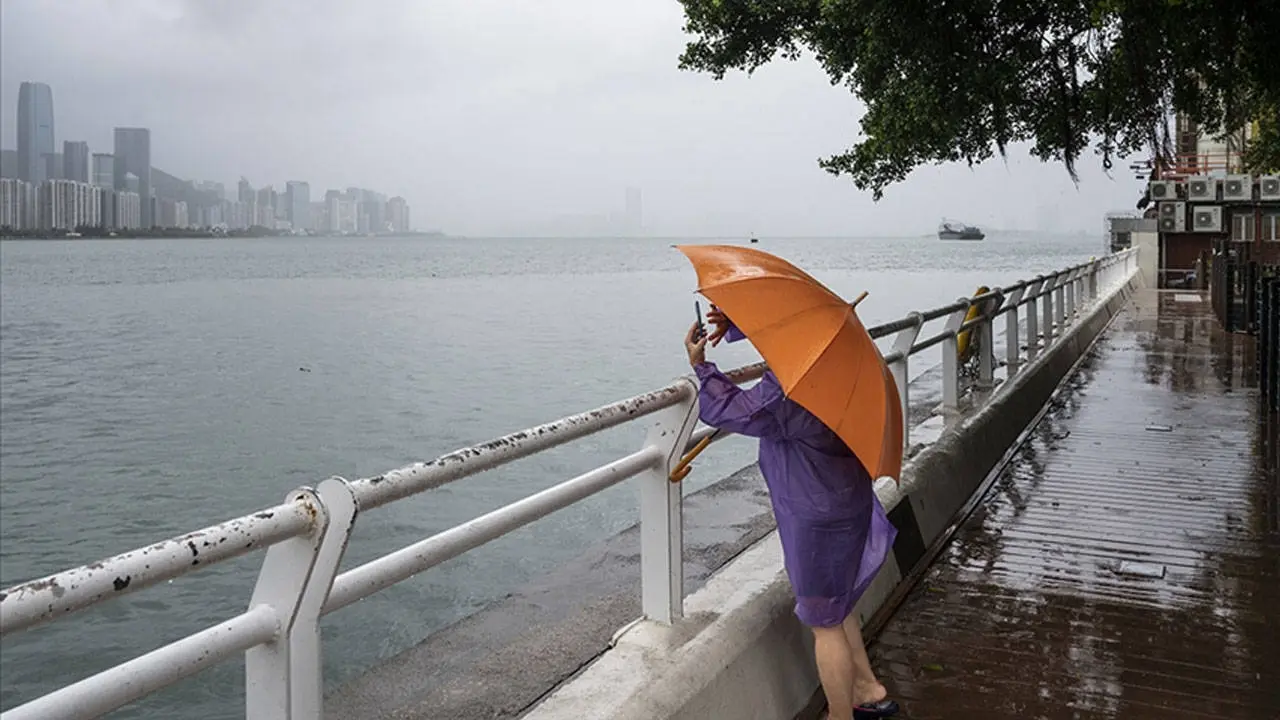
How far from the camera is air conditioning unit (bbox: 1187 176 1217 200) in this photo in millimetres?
37875

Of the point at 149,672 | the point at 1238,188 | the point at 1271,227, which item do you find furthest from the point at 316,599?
the point at 1271,227

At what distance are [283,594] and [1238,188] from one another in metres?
40.6

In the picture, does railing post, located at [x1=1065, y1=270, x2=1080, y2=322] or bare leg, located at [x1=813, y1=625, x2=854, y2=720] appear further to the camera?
railing post, located at [x1=1065, y1=270, x2=1080, y2=322]

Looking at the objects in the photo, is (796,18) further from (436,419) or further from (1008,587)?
(436,419)

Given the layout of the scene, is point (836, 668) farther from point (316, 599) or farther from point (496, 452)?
point (316, 599)

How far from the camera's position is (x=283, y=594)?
2305 millimetres

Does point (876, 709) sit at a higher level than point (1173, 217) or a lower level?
lower

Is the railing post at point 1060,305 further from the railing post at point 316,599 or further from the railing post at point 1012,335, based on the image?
the railing post at point 316,599

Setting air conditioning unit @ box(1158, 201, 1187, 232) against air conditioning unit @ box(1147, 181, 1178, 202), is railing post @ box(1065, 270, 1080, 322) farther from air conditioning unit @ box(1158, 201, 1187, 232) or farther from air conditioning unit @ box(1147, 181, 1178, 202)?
air conditioning unit @ box(1158, 201, 1187, 232)

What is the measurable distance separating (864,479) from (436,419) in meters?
26.3

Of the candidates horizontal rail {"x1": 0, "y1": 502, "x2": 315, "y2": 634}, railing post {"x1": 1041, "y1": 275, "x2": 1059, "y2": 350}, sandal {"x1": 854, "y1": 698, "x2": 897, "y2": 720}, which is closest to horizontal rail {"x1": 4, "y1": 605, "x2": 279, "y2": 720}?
horizontal rail {"x1": 0, "y1": 502, "x2": 315, "y2": 634}

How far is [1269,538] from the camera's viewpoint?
691 cm

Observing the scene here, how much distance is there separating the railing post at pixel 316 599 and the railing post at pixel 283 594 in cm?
2

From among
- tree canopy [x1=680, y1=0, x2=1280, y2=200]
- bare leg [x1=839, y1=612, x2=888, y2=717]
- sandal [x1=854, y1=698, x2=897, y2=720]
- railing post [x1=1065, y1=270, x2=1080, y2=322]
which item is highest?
tree canopy [x1=680, y1=0, x2=1280, y2=200]
